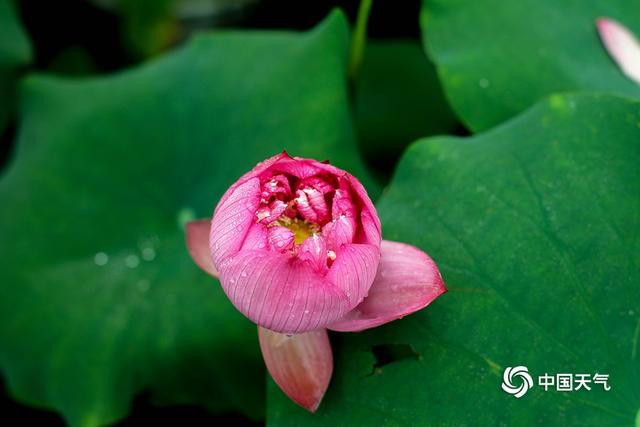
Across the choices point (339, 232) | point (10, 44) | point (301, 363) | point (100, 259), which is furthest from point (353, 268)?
point (10, 44)

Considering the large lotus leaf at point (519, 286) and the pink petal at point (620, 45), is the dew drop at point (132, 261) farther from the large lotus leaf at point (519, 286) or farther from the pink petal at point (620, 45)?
the pink petal at point (620, 45)

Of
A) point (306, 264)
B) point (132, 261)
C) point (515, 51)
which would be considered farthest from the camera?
point (132, 261)

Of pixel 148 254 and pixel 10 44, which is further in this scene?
pixel 10 44

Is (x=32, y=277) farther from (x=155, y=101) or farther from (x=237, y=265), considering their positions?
(x=237, y=265)

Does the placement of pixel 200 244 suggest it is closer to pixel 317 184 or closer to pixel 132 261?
pixel 317 184

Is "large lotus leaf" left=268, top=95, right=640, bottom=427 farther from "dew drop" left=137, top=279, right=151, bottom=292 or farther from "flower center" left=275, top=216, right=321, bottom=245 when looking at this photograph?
"dew drop" left=137, top=279, right=151, bottom=292

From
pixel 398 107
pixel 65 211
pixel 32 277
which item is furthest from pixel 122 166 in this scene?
pixel 398 107
